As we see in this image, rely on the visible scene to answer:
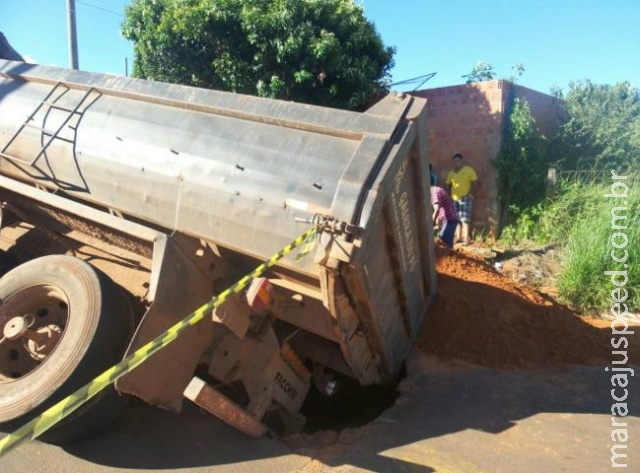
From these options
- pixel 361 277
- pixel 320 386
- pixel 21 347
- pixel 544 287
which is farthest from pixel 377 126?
pixel 544 287

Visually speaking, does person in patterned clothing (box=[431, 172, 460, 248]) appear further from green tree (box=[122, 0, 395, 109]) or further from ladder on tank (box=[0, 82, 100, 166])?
ladder on tank (box=[0, 82, 100, 166])

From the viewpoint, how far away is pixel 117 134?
3.88 m

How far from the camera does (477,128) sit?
32.0 ft

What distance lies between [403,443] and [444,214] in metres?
5.16

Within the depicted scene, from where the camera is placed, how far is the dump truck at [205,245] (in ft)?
9.74

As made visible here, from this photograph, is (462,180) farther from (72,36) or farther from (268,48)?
(72,36)

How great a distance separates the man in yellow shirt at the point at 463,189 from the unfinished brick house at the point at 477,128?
0.22m

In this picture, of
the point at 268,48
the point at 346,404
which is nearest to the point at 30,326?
the point at 346,404

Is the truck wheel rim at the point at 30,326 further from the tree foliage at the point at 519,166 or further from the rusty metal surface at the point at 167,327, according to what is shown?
the tree foliage at the point at 519,166

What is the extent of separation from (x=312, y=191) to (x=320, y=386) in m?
1.87

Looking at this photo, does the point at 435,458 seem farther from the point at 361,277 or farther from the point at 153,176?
the point at 153,176

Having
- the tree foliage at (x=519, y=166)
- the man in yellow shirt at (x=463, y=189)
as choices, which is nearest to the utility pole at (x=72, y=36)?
the man in yellow shirt at (x=463, y=189)

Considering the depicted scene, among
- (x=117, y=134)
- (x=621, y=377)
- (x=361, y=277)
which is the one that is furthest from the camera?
(x=621, y=377)

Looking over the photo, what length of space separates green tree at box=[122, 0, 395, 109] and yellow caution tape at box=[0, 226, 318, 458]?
20.4 ft
